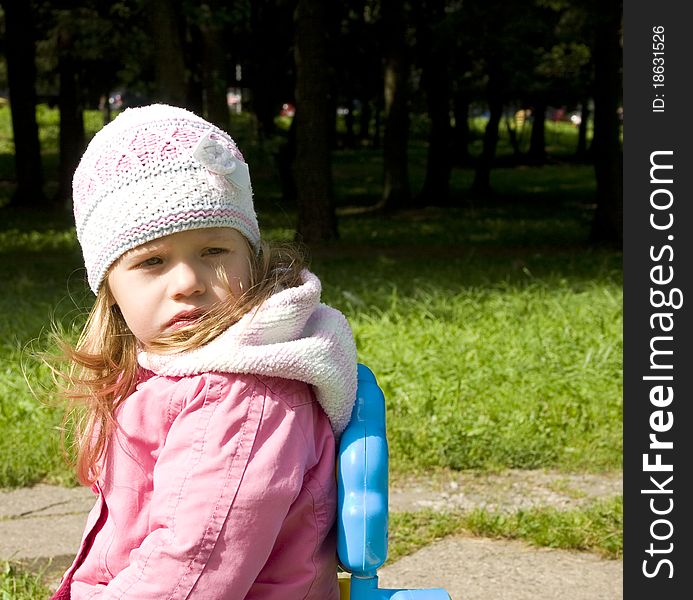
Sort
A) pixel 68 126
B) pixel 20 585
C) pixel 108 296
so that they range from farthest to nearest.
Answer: pixel 68 126 < pixel 20 585 < pixel 108 296

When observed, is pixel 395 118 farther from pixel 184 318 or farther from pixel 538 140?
pixel 538 140

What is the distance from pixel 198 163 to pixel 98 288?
0.35 metres

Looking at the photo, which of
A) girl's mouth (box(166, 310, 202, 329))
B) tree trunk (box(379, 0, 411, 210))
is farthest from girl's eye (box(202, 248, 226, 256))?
tree trunk (box(379, 0, 411, 210))

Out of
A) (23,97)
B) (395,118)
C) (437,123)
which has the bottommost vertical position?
(437,123)

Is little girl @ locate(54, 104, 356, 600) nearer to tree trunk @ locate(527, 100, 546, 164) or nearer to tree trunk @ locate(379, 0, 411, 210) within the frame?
tree trunk @ locate(379, 0, 411, 210)

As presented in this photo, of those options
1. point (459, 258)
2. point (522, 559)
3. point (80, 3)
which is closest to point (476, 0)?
point (459, 258)

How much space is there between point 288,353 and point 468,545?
2044 mm

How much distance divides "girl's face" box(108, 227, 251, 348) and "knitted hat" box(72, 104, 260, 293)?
3 centimetres

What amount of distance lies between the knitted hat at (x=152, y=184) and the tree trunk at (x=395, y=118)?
16.4 meters

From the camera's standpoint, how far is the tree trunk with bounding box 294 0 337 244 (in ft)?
38.6

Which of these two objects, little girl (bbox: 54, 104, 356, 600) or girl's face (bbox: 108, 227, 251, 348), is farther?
girl's face (bbox: 108, 227, 251, 348)

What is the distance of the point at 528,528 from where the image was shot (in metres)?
3.77

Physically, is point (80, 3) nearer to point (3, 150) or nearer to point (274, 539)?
point (274, 539)

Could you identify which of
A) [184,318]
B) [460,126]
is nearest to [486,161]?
[460,126]
